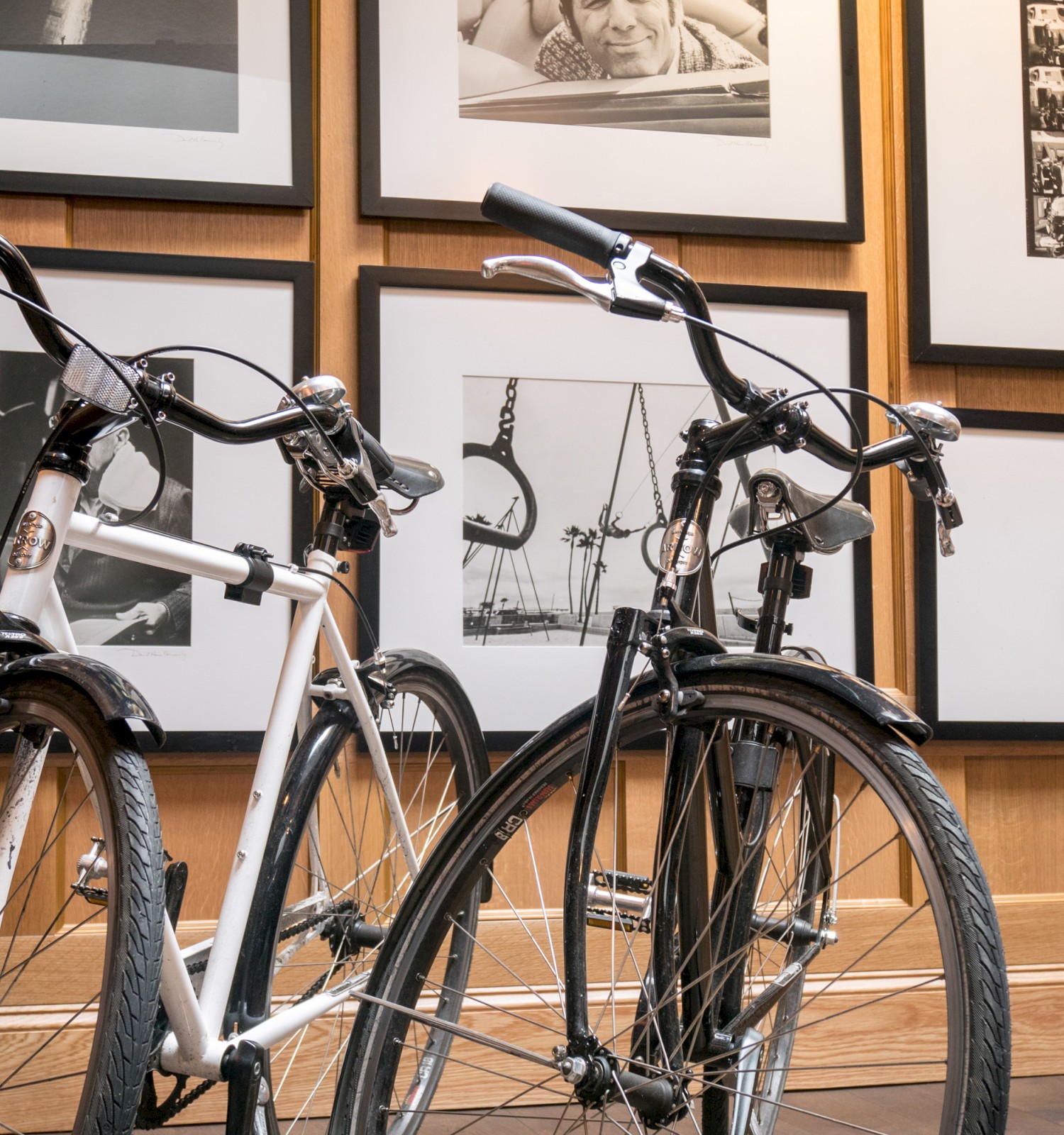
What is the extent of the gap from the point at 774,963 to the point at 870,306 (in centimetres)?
114

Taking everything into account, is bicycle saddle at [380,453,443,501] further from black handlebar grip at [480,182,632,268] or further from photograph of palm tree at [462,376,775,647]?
black handlebar grip at [480,182,632,268]

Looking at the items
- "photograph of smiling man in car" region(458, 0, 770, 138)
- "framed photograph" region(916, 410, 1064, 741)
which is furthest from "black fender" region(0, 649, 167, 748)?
"framed photograph" region(916, 410, 1064, 741)

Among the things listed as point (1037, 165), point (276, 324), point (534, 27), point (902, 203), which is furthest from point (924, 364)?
point (276, 324)

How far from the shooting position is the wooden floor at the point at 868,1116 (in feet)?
5.02

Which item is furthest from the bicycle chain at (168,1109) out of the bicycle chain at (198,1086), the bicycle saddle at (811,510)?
the bicycle saddle at (811,510)

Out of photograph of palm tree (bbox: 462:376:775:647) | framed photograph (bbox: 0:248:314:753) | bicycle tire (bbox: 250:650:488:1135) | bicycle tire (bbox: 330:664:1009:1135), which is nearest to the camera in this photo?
bicycle tire (bbox: 330:664:1009:1135)

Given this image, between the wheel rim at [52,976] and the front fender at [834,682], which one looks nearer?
→ the front fender at [834,682]

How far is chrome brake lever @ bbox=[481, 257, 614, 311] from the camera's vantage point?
83 centimetres

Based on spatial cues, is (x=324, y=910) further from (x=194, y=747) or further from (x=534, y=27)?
(x=534, y=27)

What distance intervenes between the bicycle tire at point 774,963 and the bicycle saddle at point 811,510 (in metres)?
0.22

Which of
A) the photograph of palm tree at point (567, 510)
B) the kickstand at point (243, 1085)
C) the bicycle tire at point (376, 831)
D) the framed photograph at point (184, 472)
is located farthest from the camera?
the photograph of palm tree at point (567, 510)

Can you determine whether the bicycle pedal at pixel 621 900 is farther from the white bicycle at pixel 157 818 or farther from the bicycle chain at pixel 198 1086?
the bicycle chain at pixel 198 1086

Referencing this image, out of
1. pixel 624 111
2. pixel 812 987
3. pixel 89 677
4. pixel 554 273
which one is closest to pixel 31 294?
pixel 89 677

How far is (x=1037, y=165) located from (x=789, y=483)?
1155 millimetres
